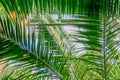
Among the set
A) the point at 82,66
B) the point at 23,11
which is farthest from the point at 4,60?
the point at 82,66

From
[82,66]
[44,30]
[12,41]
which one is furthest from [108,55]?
[12,41]

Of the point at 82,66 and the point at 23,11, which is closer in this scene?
the point at 23,11

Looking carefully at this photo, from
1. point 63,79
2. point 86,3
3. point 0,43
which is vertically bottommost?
point 63,79

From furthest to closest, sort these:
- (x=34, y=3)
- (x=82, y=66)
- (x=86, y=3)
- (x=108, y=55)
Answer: (x=82, y=66) → (x=108, y=55) → (x=34, y=3) → (x=86, y=3)

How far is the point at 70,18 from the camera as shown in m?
1.73

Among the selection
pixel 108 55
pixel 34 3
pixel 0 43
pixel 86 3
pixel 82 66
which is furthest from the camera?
pixel 82 66

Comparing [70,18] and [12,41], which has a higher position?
[70,18]

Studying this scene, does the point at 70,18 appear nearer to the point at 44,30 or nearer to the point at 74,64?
the point at 44,30

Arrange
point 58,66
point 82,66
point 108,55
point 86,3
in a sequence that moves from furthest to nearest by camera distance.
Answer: point 82,66
point 58,66
point 108,55
point 86,3

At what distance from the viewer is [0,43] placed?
185 centimetres

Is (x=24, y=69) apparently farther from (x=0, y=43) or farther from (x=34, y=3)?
(x=34, y=3)

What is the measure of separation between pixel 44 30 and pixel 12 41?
1.20 feet

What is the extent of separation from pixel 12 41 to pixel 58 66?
45cm

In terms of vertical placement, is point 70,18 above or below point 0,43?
above
